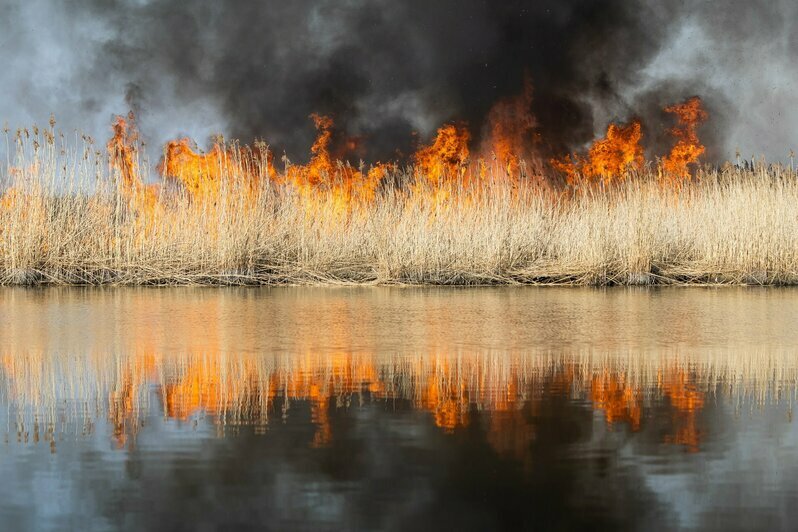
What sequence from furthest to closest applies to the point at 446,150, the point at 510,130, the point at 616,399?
the point at 510,130, the point at 446,150, the point at 616,399

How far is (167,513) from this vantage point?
222 centimetres

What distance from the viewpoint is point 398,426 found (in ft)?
10.5

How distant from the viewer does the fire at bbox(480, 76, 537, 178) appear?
24125 millimetres

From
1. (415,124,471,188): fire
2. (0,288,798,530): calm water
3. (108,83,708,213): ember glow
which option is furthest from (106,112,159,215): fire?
(415,124,471,188): fire

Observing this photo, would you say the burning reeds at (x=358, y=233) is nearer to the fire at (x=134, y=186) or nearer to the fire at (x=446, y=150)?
the fire at (x=134, y=186)

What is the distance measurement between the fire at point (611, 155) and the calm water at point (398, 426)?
17.3 metres

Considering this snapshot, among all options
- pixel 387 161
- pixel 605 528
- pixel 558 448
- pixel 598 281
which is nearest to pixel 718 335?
pixel 558 448

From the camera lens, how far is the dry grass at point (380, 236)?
11.5 meters

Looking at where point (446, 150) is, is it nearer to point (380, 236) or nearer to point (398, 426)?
point (380, 236)

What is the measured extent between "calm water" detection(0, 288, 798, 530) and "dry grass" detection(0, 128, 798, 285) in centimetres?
510

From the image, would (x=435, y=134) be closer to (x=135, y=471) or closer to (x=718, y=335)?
(x=718, y=335)

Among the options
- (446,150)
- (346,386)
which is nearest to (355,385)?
(346,386)

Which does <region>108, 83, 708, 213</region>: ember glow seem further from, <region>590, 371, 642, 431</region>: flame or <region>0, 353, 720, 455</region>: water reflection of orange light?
<region>590, 371, 642, 431</region>: flame

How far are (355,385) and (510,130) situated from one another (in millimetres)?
20843
